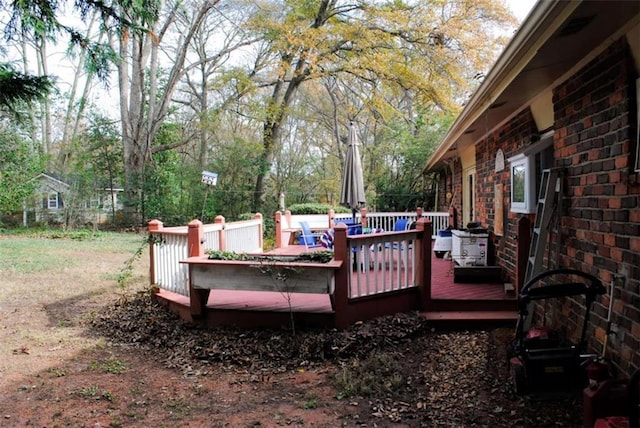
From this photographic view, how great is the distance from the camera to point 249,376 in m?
4.20

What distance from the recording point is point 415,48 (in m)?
15.2

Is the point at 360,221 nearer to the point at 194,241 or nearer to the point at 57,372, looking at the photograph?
the point at 194,241

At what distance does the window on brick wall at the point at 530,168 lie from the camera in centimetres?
418

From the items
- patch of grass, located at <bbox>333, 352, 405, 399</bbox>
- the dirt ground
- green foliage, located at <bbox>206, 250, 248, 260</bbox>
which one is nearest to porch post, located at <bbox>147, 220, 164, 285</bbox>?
the dirt ground

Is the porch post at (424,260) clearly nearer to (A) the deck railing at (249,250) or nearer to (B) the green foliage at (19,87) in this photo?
(A) the deck railing at (249,250)

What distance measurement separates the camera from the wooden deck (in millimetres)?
5020

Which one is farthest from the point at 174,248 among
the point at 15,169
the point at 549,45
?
the point at 15,169

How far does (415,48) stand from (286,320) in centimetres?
1286

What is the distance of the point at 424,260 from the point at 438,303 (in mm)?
545

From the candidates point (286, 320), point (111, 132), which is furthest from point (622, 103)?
point (111, 132)

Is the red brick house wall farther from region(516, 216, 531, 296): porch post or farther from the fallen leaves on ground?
region(516, 216, 531, 296): porch post

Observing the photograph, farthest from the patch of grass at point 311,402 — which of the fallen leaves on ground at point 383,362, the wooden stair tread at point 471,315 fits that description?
the wooden stair tread at point 471,315

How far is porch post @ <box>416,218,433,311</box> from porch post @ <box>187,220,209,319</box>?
101 inches

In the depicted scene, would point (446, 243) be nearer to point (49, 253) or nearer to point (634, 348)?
point (634, 348)
